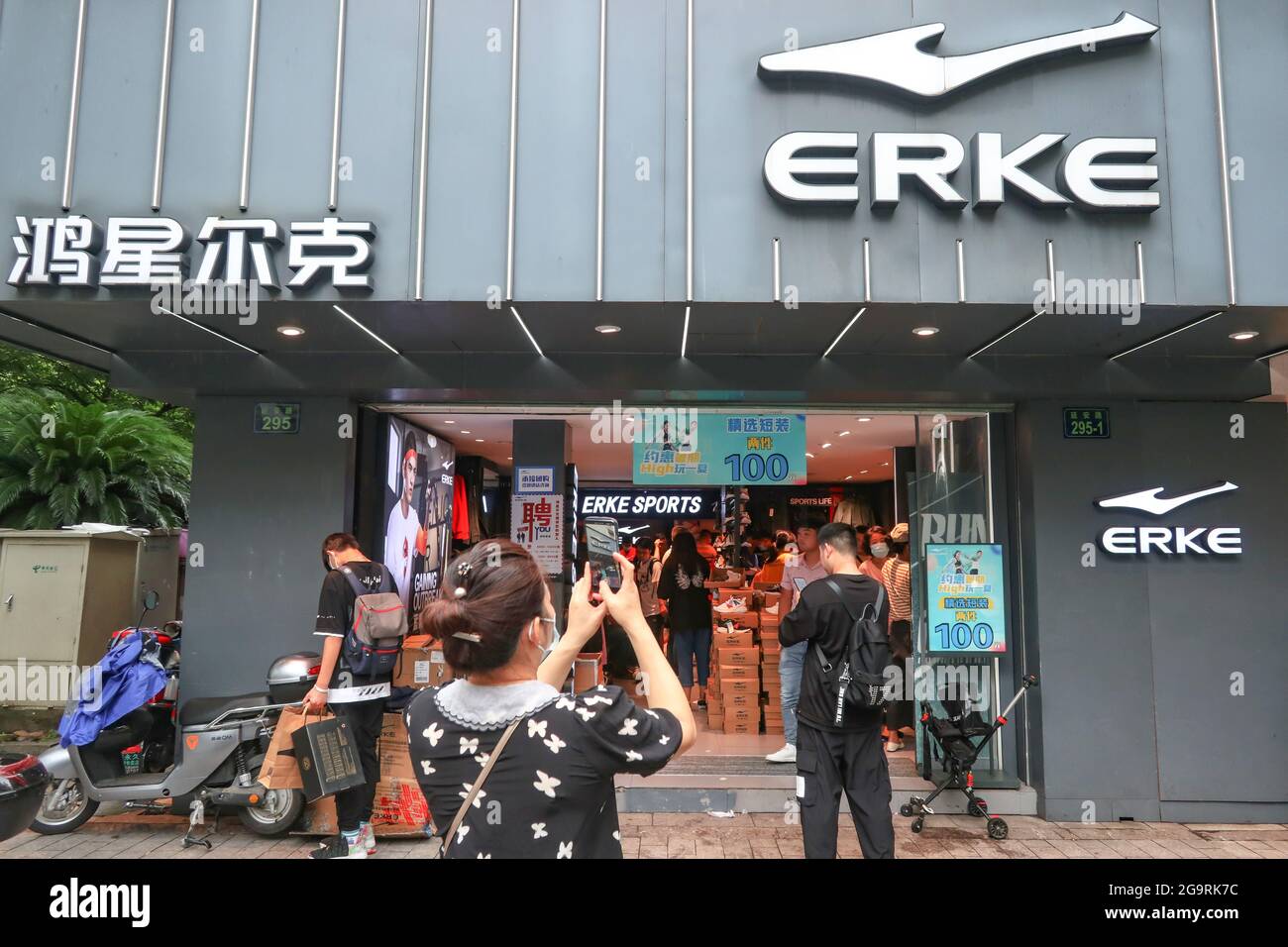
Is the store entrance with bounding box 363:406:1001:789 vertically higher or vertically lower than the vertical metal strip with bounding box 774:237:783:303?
Answer: lower

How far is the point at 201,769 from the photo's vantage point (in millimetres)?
5336

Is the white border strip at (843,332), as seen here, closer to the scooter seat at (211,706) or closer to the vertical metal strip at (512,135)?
the vertical metal strip at (512,135)

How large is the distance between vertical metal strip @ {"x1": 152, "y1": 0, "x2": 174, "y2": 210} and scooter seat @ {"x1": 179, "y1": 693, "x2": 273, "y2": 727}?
326 centimetres

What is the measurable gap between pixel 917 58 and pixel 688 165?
5.31ft

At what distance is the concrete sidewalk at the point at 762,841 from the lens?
5289 millimetres

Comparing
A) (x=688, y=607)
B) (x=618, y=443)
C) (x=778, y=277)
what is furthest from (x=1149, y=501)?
(x=688, y=607)

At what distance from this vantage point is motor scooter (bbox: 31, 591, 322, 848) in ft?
17.5

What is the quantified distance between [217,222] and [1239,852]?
771cm

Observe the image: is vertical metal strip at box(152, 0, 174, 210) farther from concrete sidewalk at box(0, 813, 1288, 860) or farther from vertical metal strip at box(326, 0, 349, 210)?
concrete sidewalk at box(0, 813, 1288, 860)

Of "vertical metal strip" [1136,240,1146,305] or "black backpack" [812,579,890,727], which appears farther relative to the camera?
"vertical metal strip" [1136,240,1146,305]

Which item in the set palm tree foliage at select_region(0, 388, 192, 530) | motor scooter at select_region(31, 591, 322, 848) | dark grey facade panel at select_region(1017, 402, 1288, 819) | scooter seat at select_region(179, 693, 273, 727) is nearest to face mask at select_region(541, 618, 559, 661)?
motor scooter at select_region(31, 591, 322, 848)

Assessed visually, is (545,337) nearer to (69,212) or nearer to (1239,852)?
(69,212)

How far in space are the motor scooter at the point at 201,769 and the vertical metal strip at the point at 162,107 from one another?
10.6 feet

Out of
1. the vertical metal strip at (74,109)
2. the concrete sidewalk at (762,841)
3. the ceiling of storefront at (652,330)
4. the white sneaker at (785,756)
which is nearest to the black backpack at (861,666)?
the concrete sidewalk at (762,841)
